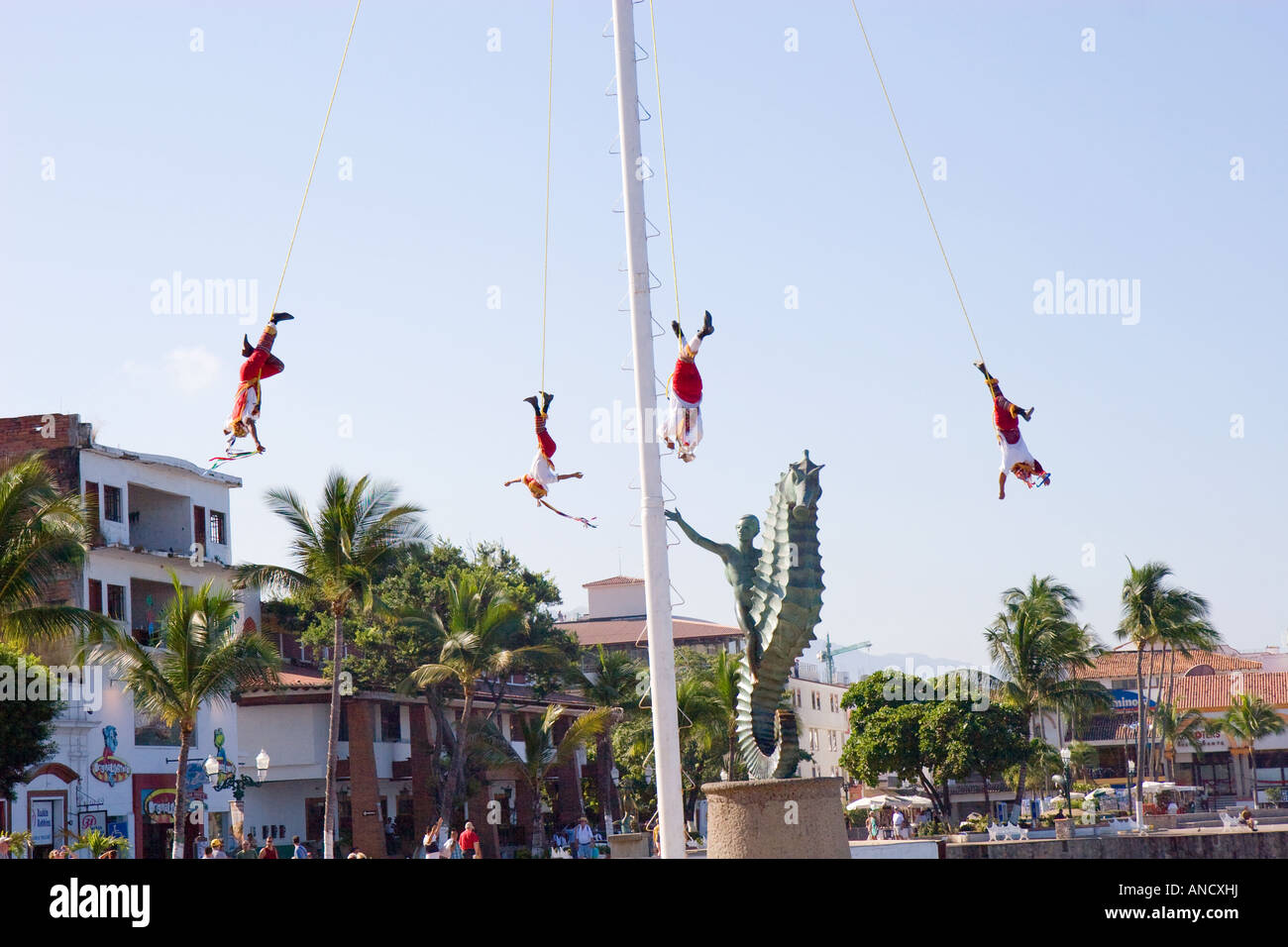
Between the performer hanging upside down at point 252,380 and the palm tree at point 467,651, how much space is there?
3295 centimetres

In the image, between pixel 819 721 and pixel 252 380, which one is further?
pixel 819 721

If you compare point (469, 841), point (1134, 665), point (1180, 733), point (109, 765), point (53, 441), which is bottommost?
point (1180, 733)

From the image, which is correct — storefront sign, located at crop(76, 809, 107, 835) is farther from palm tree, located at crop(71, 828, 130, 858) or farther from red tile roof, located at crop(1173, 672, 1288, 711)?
red tile roof, located at crop(1173, 672, 1288, 711)

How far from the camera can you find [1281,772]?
79.6 meters

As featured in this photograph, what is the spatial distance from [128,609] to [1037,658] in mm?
33342

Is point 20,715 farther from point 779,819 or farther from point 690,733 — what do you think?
point 690,733

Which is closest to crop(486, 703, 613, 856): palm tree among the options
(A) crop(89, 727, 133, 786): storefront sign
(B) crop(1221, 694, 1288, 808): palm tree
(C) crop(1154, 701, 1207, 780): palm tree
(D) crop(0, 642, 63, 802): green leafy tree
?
(A) crop(89, 727, 133, 786): storefront sign

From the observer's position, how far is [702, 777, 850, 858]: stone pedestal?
15227mm

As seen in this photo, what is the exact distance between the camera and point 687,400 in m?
14.5

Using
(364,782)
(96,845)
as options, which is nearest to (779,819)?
(96,845)

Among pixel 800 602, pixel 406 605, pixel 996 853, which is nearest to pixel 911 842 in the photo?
pixel 996 853

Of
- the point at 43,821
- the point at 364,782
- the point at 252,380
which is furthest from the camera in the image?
the point at 364,782

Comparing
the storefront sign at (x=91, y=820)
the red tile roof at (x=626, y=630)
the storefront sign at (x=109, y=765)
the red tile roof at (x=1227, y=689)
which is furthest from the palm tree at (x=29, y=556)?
the red tile roof at (x=1227, y=689)
